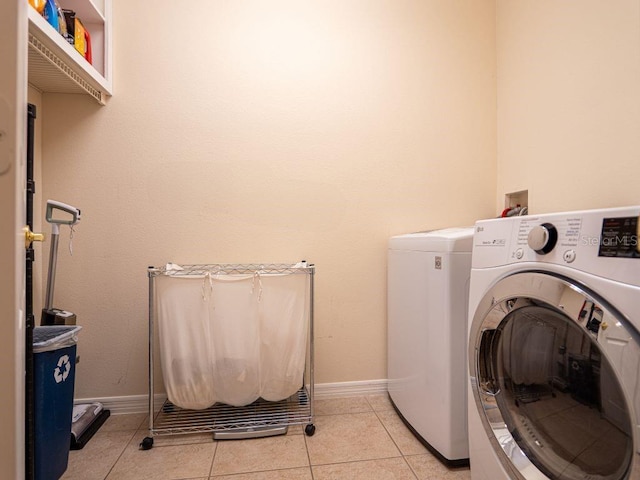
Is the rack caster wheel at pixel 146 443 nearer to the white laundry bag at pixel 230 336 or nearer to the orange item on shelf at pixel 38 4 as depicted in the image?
the white laundry bag at pixel 230 336

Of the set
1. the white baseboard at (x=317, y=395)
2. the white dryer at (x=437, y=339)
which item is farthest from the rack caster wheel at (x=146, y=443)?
the white dryer at (x=437, y=339)

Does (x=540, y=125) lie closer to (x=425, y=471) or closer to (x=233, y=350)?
(x=425, y=471)

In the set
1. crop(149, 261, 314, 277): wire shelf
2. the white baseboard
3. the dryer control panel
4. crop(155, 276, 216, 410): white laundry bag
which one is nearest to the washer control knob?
the dryer control panel

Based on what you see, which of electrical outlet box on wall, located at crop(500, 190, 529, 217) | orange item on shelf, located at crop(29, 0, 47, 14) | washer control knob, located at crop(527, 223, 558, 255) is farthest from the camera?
electrical outlet box on wall, located at crop(500, 190, 529, 217)

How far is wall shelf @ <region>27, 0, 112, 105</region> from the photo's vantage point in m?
1.09

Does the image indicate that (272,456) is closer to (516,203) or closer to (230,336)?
(230,336)

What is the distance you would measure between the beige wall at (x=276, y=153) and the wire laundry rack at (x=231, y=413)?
0.59 feet

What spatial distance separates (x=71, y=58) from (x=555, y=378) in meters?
1.90

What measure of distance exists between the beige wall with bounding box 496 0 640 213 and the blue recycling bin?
1962mm

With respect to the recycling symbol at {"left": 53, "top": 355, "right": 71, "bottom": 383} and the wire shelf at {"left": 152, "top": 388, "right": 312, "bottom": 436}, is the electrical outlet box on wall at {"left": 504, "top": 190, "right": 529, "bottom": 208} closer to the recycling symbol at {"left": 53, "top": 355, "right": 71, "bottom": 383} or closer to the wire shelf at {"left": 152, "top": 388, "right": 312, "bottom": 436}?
the wire shelf at {"left": 152, "top": 388, "right": 312, "bottom": 436}

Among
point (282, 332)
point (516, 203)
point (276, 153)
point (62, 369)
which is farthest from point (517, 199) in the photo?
point (62, 369)

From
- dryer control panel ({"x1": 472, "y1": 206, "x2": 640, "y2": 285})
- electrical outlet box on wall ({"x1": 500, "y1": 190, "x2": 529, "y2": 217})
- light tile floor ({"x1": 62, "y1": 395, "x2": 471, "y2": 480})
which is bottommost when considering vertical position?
light tile floor ({"x1": 62, "y1": 395, "x2": 471, "y2": 480})

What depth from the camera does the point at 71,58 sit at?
3.94ft

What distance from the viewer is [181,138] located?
5.06 ft
